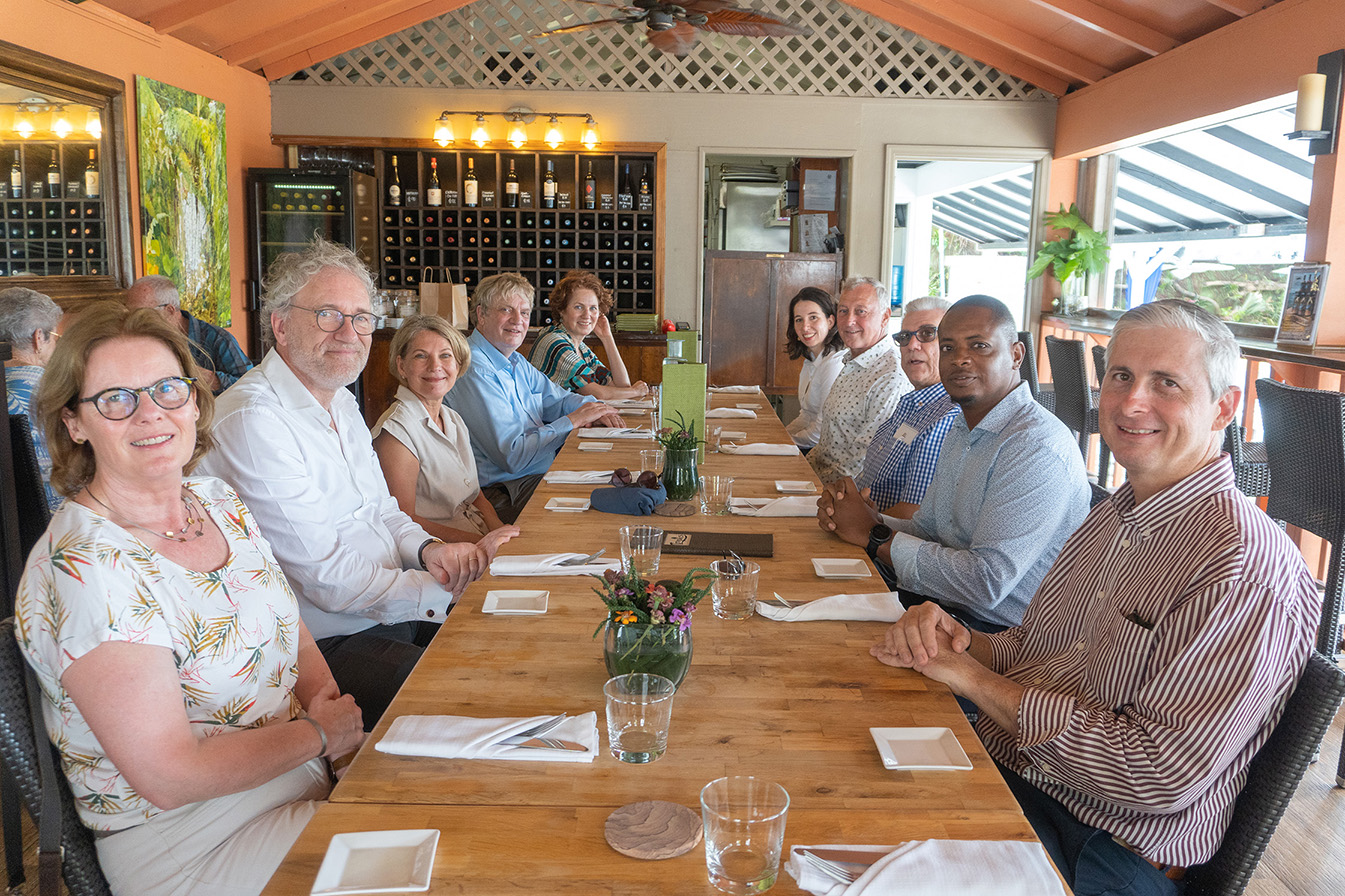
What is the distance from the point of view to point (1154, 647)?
1415mm

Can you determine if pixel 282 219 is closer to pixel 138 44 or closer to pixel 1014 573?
pixel 138 44

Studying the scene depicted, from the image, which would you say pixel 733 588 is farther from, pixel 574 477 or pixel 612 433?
pixel 612 433

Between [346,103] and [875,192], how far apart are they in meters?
4.71

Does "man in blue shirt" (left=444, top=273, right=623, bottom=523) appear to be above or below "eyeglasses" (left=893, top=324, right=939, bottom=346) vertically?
below

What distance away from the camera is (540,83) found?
8.44 m

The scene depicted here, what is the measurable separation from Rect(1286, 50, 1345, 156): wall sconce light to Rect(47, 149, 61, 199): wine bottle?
6698mm

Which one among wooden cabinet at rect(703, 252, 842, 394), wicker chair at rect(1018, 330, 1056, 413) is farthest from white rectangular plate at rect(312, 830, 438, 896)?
wooden cabinet at rect(703, 252, 842, 394)

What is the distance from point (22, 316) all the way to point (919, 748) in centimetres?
365

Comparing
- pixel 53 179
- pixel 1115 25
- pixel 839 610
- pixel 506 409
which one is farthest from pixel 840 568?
pixel 1115 25

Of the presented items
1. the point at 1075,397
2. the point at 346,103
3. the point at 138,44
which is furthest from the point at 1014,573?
the point at 346,103

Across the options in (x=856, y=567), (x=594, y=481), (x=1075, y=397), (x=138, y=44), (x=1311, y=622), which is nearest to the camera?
(x=1311, y=622)

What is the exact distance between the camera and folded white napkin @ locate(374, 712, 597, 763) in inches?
50.1

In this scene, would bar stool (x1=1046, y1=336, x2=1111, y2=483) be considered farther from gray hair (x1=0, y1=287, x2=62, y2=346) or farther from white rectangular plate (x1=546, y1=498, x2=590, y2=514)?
gray hair (x1=0, y1=287, x2=62, y2=346)

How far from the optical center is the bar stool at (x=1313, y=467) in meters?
3.09
